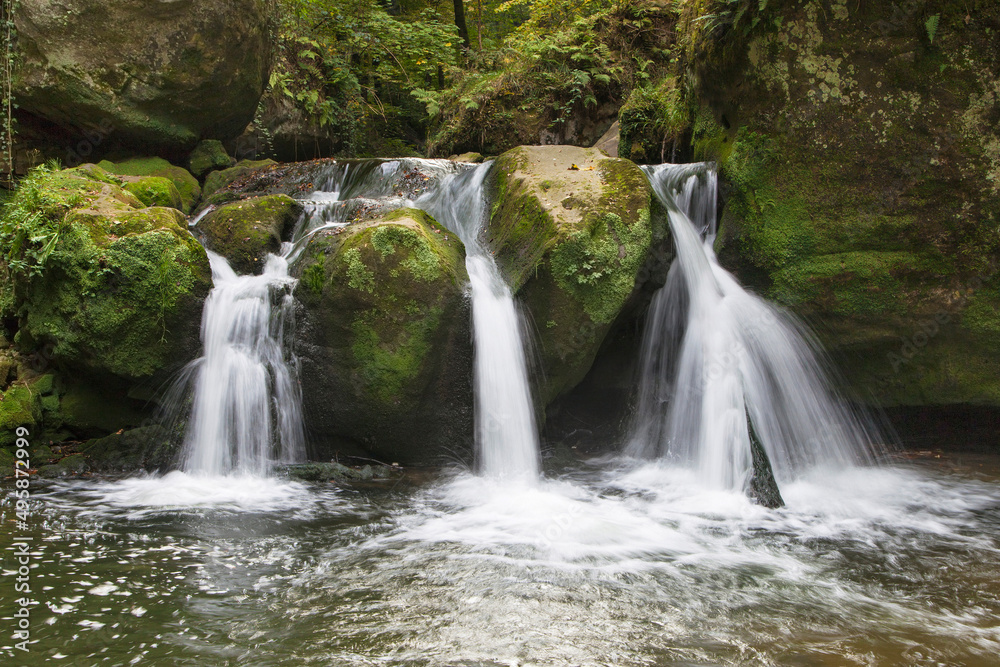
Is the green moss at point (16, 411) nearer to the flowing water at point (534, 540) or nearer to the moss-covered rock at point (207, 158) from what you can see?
the flowing water at point (534, 540)

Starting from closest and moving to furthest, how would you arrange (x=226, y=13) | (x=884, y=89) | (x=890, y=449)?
(x=884, y=89) < (x=890, y=449) < (x=226, y=13)

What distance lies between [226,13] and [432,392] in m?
6.33

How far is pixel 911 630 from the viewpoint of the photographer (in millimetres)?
3482

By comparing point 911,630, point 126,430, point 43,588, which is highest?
point 126,430

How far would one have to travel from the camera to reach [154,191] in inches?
312

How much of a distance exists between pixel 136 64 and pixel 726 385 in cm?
833

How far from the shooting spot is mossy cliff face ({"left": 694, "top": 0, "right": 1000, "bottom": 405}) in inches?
255

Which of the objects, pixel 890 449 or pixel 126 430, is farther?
pixel 890 449

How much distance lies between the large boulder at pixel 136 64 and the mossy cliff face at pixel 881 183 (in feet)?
21.7

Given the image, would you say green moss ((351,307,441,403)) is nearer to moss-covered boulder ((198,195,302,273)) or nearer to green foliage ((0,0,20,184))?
moss-covered boulder ((198,195,302,273))

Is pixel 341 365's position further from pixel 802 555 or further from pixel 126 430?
pixel 802 555

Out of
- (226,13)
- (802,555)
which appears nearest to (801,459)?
(802,555)

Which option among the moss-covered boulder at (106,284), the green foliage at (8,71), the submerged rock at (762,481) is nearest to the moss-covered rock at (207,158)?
the green foliage at (8,71)

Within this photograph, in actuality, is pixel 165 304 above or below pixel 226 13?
below
